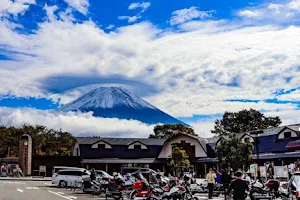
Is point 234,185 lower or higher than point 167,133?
lower

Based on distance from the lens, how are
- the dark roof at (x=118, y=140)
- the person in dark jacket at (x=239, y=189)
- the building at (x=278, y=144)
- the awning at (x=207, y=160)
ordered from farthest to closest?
the dark roof at (x=118, y=140), the awning at (x=207, y=160), the building at (x=278, y=144), the person in dark jacket at (x=239, y=189)

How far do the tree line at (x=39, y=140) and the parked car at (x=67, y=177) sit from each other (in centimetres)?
3444

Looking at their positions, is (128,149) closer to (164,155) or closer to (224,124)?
(164,155)

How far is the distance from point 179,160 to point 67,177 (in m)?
22.7

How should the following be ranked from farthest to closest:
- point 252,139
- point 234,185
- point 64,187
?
point 252,139
point 64,187
point 234,185

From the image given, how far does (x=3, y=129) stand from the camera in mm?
70938

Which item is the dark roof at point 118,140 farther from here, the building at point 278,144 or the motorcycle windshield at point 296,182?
the motorcycle windshield at point 296,182

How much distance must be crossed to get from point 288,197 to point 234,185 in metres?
7.10

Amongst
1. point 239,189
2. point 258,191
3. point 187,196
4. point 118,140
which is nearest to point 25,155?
point 118,140

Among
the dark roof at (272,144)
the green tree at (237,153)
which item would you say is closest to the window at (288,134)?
the dark roof at (272,144)

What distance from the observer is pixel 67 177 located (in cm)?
3584

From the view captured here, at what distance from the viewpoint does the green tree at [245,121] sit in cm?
7806

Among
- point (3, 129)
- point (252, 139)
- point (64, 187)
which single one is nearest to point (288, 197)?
point (64, 187)

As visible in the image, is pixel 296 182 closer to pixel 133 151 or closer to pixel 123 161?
pixel 123 161
